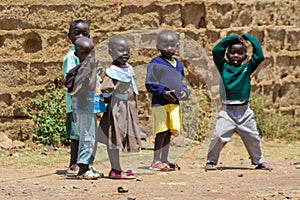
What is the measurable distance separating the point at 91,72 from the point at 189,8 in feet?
10.7

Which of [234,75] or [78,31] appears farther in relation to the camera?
[234,75]

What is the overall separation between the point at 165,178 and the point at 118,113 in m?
0.78

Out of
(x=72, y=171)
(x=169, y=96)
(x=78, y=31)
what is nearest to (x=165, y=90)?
(x=169, y=96)

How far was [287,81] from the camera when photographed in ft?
34.4

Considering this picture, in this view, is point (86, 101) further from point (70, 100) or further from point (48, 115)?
point (48, 115)

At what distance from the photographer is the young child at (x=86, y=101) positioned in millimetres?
6562

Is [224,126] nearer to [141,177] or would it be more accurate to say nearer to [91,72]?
[141,177]

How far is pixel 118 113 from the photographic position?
22.2ft

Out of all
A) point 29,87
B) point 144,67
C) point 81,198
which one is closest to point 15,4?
point 29,87

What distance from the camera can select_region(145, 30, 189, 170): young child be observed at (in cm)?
749

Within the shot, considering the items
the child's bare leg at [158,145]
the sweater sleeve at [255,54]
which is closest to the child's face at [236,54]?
the sweater sleeve at [255,54]

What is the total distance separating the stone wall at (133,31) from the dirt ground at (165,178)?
873 millimetres

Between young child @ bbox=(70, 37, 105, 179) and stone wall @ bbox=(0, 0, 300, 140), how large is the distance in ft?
7.53

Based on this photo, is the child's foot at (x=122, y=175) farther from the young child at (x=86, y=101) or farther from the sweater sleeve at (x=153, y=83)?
the sweater sleeve at (x=153, y=83)
